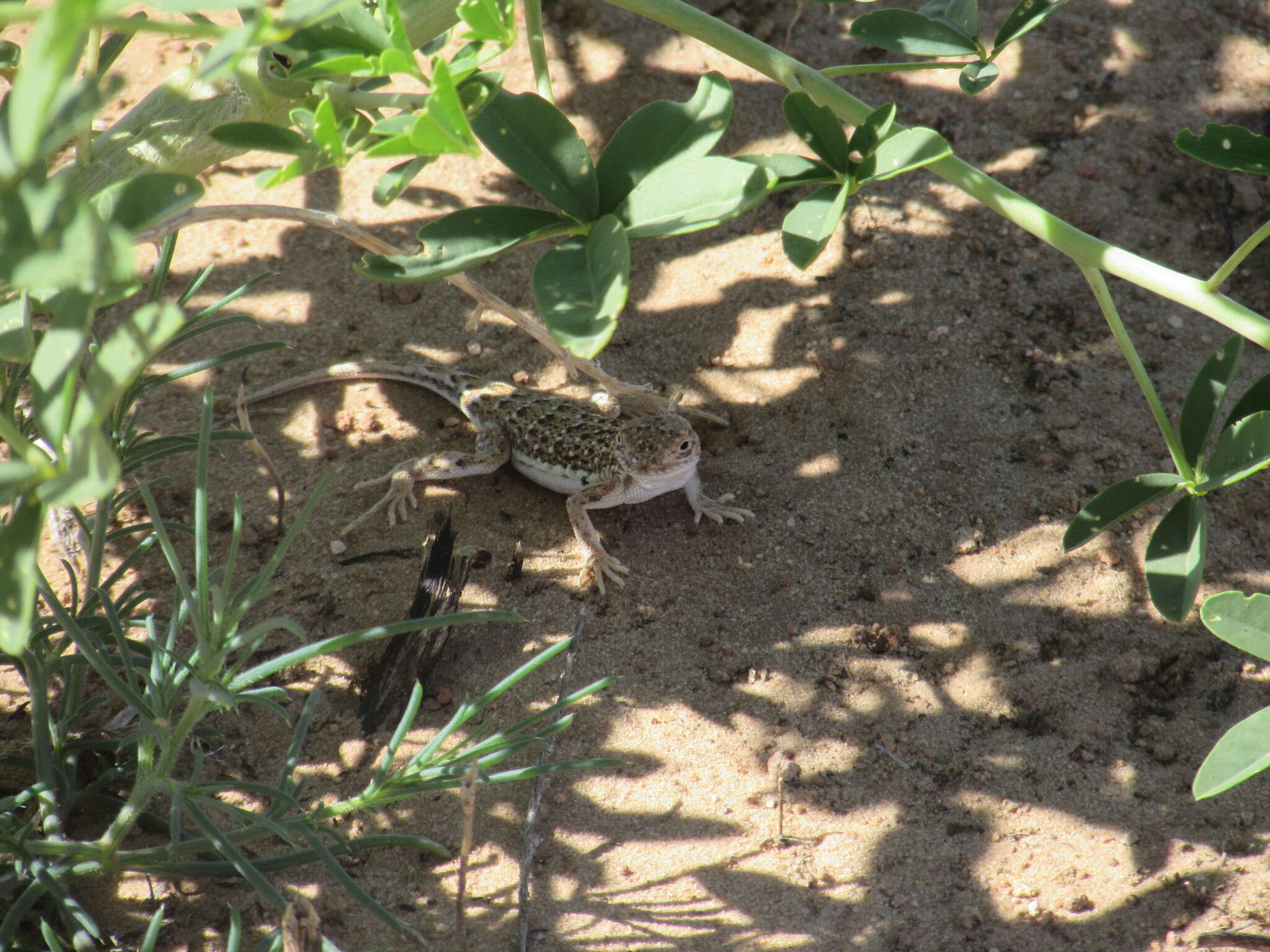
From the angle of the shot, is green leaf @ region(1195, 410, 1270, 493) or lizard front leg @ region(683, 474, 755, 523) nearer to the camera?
green leaf @ region(1195, 410, 1270, 493)

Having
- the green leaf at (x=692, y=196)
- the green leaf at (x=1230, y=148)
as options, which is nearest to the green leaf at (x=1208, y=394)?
the green leaf at (x=1230, y=148)

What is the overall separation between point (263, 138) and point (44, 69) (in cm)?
61

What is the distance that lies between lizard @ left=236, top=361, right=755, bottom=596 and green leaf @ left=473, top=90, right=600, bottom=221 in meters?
1.88

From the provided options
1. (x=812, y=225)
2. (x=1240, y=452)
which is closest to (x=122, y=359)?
(x=812, y=225)

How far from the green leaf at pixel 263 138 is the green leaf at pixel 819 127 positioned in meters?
0.81

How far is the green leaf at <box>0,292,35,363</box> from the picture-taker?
119 centimetres

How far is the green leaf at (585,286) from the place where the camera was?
3.94 ft

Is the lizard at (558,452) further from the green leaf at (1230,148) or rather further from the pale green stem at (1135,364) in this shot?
the green leaf at (1230,148)

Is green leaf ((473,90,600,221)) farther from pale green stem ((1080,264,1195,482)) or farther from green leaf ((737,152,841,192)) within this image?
pale green stem ((1080,264,1195,482))

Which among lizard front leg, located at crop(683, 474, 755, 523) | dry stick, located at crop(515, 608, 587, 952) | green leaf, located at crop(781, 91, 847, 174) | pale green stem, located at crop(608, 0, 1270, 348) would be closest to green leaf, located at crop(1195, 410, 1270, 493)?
pale green stem, located at crop(608, 0, 1270, 348)

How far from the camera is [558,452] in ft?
11.7

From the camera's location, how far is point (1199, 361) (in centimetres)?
360

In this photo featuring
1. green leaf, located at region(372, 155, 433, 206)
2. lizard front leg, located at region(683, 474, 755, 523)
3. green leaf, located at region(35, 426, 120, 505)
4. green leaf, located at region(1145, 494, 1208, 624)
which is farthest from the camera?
lizard front leg, located at region(683, 474, 755, 523)

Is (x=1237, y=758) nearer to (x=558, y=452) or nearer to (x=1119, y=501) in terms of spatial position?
(x=1119, y=501)
